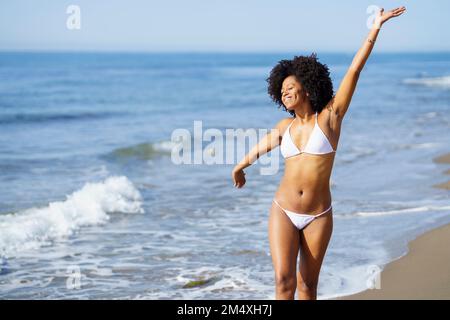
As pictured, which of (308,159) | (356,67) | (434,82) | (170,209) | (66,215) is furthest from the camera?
(434,82)

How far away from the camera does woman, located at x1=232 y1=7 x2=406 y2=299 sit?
495 cm

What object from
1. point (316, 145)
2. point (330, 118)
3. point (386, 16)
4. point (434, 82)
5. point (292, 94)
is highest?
point (386, 16)

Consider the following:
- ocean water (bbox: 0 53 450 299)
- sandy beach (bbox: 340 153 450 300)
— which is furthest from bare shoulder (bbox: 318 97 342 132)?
ocean water (bbox: 0 53 450 299)

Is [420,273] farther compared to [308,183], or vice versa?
[420,273]

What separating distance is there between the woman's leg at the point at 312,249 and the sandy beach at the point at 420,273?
1.85 metres

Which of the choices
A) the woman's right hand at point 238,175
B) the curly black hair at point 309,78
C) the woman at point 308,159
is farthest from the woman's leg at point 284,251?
the curly black hair at point 309,78

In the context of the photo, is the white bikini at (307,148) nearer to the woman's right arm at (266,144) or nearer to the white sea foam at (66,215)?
the woman's right arm at (266,144)

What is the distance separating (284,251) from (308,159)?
639 mm

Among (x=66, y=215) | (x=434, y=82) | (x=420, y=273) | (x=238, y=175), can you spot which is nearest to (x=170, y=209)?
(x=66, y=215)

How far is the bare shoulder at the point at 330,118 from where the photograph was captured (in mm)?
5008

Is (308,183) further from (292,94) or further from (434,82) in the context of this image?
(434,82)

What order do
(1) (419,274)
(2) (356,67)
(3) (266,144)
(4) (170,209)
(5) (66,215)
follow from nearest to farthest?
(2) (356,67)
(3) (266,144)
(1) (419,274)
(5) (66,215)
(4) (170,209)

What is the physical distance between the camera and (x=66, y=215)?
11.1 meters

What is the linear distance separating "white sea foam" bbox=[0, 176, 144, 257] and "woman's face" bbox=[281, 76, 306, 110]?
17.4 ft
